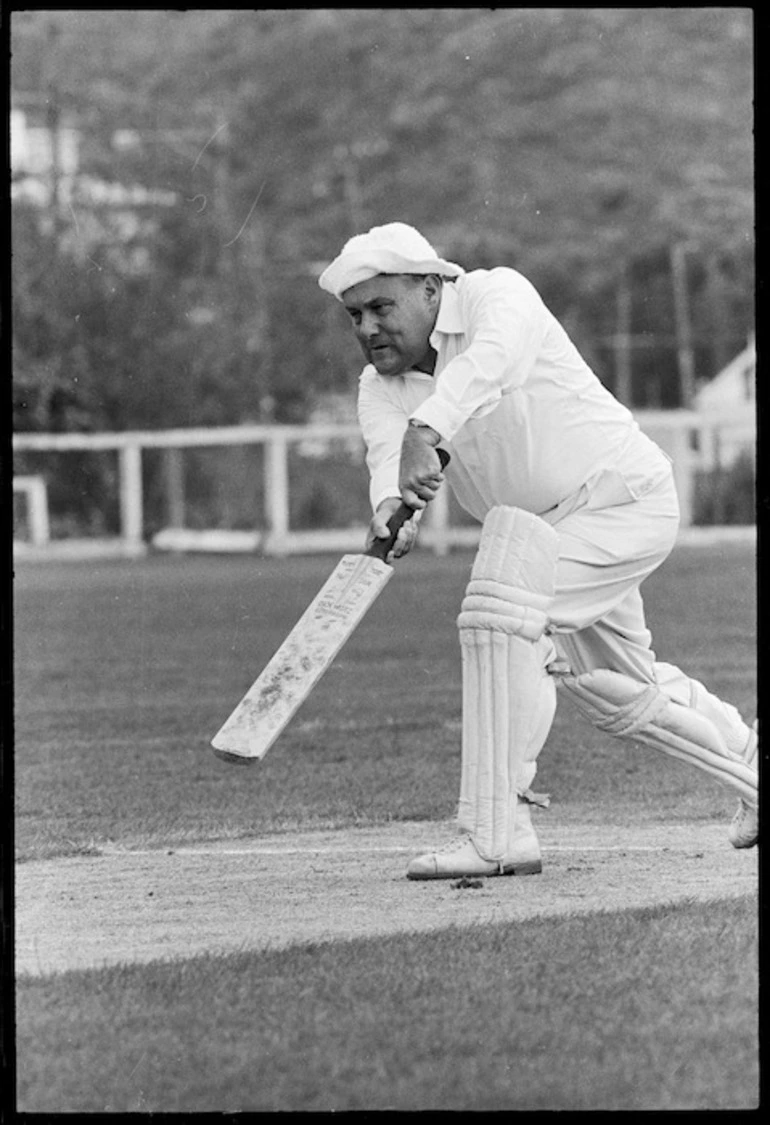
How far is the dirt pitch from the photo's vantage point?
16.9ft

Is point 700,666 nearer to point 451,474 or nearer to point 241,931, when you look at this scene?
point 451,474

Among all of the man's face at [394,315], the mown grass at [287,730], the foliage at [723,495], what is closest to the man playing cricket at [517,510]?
the man's face at [394,315]

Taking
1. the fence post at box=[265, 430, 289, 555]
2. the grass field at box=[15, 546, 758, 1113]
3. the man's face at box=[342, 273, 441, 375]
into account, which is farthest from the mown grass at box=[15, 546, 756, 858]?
the fence post at box=[265, 430, 289, 555]

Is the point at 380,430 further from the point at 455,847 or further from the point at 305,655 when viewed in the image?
the point at 455,847

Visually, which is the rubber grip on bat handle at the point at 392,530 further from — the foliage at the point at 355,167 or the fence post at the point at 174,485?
the foliage at the point at 355,167

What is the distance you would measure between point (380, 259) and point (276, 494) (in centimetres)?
2233

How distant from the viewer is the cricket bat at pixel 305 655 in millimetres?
4996

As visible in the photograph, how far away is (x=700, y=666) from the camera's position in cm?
1220

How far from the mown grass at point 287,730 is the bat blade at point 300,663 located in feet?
5.26

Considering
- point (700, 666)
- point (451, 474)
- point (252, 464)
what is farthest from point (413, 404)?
point (252, 464)

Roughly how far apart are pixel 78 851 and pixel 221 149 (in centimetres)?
3291

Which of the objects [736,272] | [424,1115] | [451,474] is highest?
[736,272]

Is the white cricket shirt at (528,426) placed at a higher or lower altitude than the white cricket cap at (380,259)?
lower

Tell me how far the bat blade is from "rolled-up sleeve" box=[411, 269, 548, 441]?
0.43 metres
